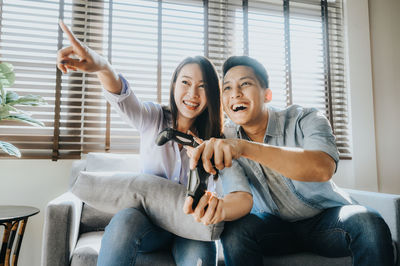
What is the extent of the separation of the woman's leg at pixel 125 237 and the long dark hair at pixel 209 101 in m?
0.46

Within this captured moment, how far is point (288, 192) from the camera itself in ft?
3.42

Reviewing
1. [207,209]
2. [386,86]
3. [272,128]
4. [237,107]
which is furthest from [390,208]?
[386,86]

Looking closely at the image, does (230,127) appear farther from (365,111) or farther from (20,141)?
(365,111)

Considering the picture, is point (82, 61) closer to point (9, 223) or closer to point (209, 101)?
point (209, 101)

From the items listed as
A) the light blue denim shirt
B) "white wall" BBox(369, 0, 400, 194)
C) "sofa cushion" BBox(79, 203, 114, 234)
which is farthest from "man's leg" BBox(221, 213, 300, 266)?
"white wall" BBox(369, 0, 400, 194)

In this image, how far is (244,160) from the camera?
3.56ft

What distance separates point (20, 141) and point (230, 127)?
4.52 ft

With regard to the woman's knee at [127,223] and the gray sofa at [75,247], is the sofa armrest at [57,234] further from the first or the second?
the woman's knee at [127,223]

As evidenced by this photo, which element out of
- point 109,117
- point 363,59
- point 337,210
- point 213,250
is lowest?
point 213,250

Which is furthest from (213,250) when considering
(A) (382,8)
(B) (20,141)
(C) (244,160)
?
(A) (382,8)

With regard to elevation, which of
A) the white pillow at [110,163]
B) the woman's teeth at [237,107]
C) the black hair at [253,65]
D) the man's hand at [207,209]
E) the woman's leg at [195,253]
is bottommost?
the woman's leg at [195,253]

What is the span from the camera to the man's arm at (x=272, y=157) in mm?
596

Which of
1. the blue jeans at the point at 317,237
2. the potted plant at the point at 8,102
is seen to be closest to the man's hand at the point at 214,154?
the blue jeans at the point at 317,237

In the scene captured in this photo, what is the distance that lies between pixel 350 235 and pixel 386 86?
1.96 metres
